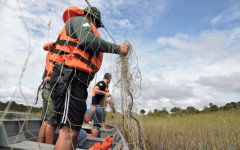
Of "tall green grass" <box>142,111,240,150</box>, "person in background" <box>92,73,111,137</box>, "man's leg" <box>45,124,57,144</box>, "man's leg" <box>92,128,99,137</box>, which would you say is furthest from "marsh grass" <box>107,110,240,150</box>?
"man's leg" <box>45,124,57,144</box>

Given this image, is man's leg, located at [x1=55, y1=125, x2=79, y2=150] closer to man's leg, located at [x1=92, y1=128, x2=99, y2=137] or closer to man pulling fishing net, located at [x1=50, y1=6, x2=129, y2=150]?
man pulling fishing net, located at [x1=50, y1=6, x2=129, y2=150]

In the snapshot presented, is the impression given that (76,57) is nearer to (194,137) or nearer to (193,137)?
(194,137)

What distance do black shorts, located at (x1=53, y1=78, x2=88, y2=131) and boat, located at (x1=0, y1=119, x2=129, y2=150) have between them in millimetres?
249

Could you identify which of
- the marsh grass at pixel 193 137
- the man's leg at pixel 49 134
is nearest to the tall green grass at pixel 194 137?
the marsh grass at pixel 193 137

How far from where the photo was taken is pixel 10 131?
2217 millimetres

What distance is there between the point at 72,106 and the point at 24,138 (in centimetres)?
121

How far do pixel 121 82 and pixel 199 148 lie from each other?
1.97 m

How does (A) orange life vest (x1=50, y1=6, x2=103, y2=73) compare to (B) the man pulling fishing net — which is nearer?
(B) the man pulling fishing net

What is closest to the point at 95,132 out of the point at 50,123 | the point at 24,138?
the point at 24,138

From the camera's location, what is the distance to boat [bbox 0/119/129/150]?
1551 mm

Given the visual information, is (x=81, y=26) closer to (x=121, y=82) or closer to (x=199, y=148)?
(x=121, y=82)

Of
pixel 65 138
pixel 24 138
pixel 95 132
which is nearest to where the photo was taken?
pixel 65 138

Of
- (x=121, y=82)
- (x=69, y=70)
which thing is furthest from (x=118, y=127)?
(x=69, y=70)

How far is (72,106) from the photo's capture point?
51.2 inches
